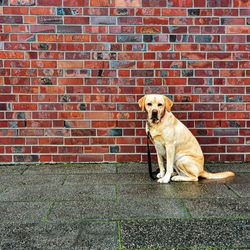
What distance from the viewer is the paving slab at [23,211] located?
3141 mm

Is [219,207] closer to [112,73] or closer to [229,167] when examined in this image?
[229,167]

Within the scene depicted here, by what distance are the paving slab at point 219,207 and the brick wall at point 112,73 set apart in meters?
1.82

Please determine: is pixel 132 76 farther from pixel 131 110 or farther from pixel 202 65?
pixel 202 65

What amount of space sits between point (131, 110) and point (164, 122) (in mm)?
976

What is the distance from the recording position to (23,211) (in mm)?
3344

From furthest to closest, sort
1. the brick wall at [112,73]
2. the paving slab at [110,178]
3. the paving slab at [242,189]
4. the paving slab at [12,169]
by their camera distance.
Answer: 1. the brick wall at [112,73]
2. the paving slab at [12,169]
3. the paving slab at [110,178]
4. the paving slab at [242,189]

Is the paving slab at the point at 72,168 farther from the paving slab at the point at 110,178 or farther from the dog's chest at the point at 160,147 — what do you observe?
the dog's chest at the point at 160,147

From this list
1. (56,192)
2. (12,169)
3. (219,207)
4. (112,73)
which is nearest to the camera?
(219,207)

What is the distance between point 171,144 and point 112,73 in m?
1.53

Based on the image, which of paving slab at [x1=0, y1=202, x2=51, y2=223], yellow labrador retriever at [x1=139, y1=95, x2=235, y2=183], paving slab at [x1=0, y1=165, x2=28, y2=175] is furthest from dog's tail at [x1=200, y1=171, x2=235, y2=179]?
paving slab at [x1=0, y1=165, x2=28, y2=175]

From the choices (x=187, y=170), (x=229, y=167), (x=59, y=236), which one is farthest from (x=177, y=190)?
(x=59, y=236)

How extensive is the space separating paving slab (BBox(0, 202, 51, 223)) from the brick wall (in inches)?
71.8

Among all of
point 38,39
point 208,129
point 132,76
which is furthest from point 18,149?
point 208,129

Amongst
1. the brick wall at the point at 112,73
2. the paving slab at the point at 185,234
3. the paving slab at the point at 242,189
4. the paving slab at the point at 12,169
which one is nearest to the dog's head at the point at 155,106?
the brick wall at the point at 112,73
